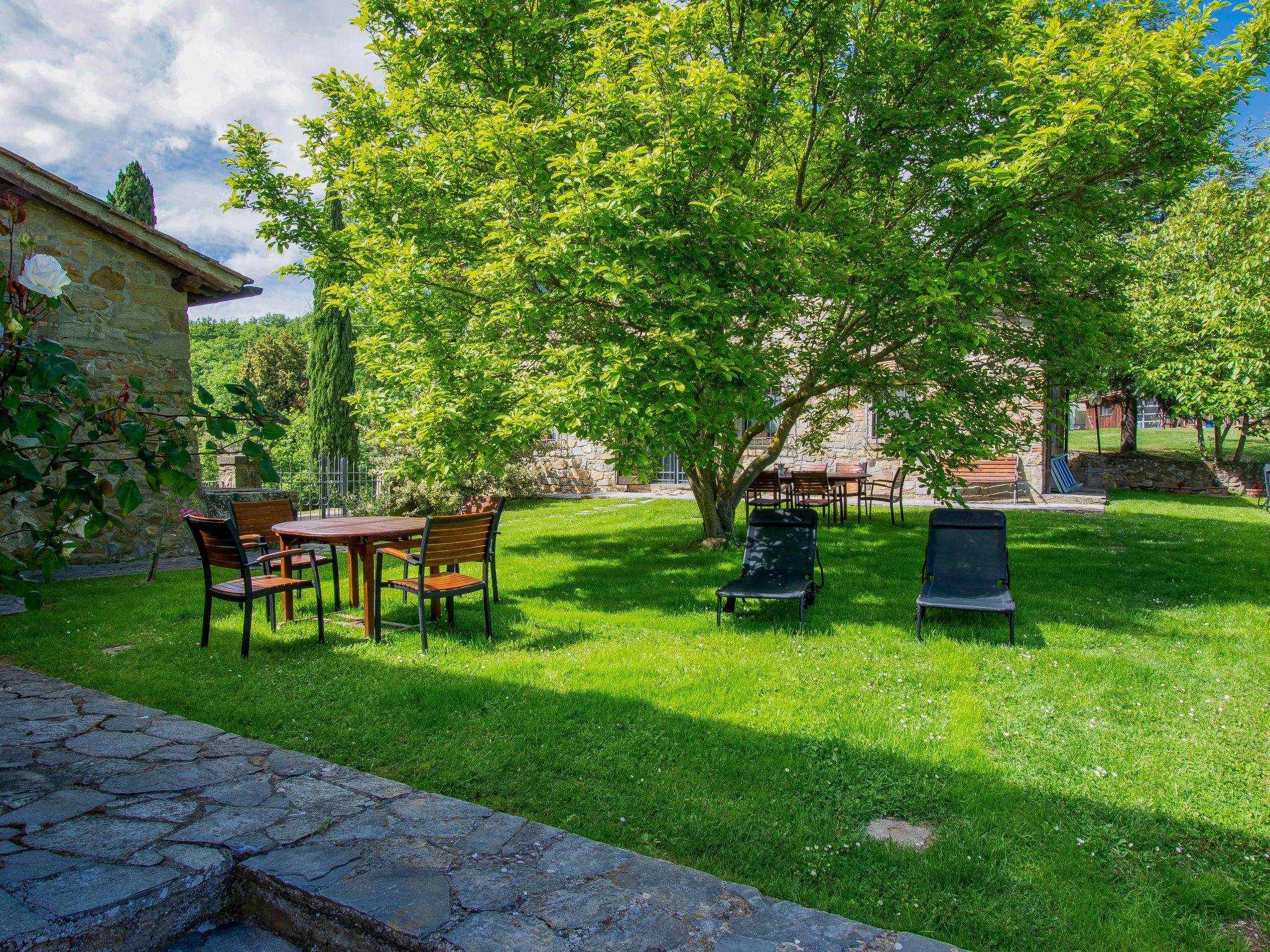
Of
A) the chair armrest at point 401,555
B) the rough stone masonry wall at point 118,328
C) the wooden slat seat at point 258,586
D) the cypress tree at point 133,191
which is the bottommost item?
the wooden slat seat at point 258,586

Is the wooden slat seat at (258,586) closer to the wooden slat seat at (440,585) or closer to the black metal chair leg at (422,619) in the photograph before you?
the wooden slat seat at (440,585)

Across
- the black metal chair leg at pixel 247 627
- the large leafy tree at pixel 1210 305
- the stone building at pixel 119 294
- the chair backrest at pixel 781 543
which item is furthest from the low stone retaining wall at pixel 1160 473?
the stone building at pixel 119 294

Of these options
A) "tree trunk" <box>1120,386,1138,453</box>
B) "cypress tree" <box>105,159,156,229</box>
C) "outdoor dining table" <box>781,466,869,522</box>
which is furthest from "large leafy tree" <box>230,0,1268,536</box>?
"cypress tree" <box>105,159,156,229</box>

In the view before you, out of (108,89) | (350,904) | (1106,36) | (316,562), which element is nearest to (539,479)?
(108,89)

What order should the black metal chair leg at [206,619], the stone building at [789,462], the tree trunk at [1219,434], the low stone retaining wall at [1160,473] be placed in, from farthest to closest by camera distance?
the low stone retaining wall at [1160,473] → the tree trunk at [1219,434] → the stone building at [789,462] → the black metal chair leg at [206,619]

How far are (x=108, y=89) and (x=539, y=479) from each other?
11706 mm

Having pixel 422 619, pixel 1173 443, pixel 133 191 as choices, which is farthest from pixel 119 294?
pixel 1173 443

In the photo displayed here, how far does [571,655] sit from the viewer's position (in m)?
5.29

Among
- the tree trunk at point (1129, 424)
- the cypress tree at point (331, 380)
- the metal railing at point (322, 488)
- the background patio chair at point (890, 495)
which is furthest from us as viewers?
the tree trunk at point (1129, 424)

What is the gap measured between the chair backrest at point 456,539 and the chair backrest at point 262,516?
2.38 metres

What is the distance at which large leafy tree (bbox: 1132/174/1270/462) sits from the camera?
40.0ft

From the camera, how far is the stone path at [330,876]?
85.4 inches

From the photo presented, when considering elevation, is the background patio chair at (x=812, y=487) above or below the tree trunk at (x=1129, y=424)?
below

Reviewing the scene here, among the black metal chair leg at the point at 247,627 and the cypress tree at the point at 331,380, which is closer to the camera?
the black metal chair leg at the point at 247,627
